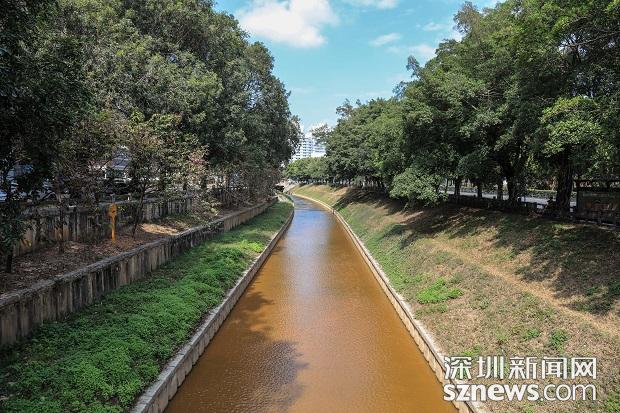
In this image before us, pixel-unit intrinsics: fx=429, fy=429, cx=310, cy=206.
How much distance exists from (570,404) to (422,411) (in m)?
2.91

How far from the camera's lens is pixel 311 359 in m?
11.7

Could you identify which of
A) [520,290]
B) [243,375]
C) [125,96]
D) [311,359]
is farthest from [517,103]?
[125,96]

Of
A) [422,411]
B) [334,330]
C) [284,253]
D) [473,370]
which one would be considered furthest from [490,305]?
[284,253]

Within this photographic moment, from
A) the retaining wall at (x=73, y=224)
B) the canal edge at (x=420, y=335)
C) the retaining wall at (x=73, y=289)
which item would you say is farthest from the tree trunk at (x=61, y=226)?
the canal edge at (x=420, y=335)

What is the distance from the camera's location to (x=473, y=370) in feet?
31.4

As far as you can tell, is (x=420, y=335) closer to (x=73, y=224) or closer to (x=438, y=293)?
(x=438, y=293)

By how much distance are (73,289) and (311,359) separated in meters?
6.33

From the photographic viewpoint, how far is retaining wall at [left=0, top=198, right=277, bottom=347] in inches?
334

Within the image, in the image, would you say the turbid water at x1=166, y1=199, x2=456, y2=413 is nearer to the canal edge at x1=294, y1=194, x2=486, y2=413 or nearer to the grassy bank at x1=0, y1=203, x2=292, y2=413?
the canal edge at x1=294, y1=194, x2=486, y2=413

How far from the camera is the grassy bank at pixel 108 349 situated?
7.07m

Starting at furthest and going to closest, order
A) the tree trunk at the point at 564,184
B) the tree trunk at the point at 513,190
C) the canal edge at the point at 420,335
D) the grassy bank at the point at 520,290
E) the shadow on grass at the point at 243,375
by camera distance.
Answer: the tree trunk at the point at 513,190
the tree trunk at the point at 564,184
the shadow on grass at the point at 243,375
the canal edge at the point at 420,335
the grassy bank at the point at 520,290

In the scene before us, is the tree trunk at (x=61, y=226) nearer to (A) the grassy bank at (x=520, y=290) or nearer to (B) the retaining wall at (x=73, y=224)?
(B) the retaining wall at (x=73, y=224)

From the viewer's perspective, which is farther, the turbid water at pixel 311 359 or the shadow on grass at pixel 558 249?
the shadow on grass at pixel 558 249

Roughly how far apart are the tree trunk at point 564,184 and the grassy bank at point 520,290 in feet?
4.71
